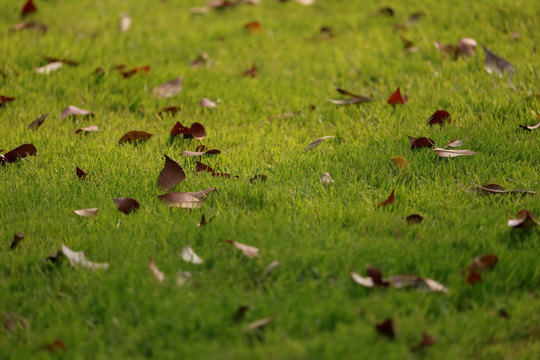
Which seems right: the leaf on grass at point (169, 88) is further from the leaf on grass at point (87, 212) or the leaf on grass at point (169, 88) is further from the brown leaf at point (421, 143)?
the brown leaf at point (421, 143)

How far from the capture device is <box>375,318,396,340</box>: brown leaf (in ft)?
6.47

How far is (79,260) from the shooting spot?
7.97 feet

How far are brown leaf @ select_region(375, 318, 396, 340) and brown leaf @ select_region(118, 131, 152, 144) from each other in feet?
7.04

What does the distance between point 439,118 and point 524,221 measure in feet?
4.23

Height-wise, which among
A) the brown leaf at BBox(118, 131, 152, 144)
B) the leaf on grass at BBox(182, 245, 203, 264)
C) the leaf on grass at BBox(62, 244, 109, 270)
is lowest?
the brown leaf at BBox(118, 131, 152, 144)

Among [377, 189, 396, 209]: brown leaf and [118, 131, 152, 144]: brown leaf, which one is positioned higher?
[377, 189, 396, 209]: brown leaf

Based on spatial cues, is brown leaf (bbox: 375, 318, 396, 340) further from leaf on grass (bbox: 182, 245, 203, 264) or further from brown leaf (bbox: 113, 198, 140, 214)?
brown leaf (bbox: 113, 198, 140, 214)

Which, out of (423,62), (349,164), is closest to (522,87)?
(423,62)

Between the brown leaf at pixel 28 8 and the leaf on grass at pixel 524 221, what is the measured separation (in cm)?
533

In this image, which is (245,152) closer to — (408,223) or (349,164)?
(349,164)

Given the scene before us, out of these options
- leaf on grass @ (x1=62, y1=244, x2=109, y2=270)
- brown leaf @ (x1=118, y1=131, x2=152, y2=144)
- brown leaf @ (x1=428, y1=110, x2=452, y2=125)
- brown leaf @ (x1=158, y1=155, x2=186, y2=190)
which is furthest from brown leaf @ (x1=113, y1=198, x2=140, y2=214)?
brown leaf @ (x1=428, y1=110, x2=452, y2=125)

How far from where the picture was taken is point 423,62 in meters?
4.57

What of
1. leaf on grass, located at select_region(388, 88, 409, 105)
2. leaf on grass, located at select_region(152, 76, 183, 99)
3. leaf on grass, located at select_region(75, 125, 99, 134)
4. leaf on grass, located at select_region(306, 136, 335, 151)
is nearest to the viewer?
leaf on grass, located at select_region(306, 136, 335, 151)

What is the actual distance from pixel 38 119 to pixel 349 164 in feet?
6.93
